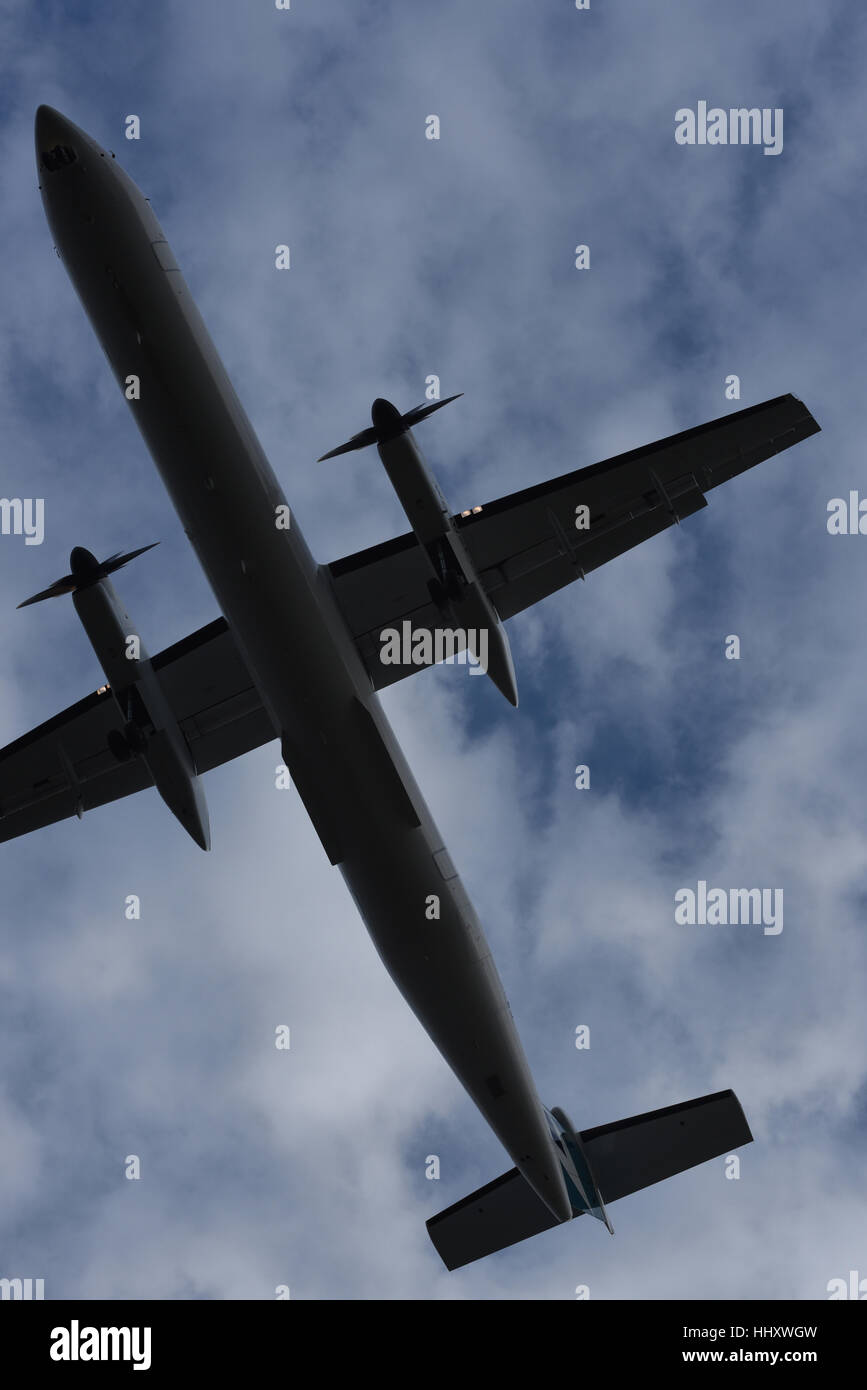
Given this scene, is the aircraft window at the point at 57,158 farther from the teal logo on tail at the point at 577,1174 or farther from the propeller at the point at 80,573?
the teal logo on tail at the point at 577,1174

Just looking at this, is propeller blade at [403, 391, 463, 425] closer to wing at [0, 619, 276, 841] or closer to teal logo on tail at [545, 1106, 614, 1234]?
wing at [0, 619, 276, 841]

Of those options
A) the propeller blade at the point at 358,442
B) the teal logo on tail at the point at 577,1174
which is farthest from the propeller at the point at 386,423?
the teal logo on tail at the point at 577,1174

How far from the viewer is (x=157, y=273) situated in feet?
58.6

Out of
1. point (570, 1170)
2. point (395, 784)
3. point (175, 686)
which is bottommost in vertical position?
point (570, 1170)

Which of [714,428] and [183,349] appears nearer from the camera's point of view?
[183,349]

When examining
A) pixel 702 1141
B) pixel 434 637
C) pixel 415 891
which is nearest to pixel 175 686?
pixel 434 637

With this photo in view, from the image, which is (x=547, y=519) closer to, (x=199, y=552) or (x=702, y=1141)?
(x=199, y=552)

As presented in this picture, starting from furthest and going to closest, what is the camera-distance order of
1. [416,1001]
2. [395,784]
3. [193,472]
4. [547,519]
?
[547,519] → [416,1001] → [395,784] → [193,472]

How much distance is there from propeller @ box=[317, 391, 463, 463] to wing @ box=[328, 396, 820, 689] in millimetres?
3009

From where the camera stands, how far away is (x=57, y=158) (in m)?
17.6

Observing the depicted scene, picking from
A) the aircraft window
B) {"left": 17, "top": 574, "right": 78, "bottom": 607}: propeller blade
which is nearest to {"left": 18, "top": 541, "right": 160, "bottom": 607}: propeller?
{"left": 17, "top": 574, "right": 78, "bottom": 607}: propeller blade

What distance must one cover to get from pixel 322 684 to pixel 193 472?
3810 mm

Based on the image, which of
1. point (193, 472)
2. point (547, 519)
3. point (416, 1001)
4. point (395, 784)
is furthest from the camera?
point (547, 519)

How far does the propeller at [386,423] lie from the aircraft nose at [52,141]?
19.1 feet
